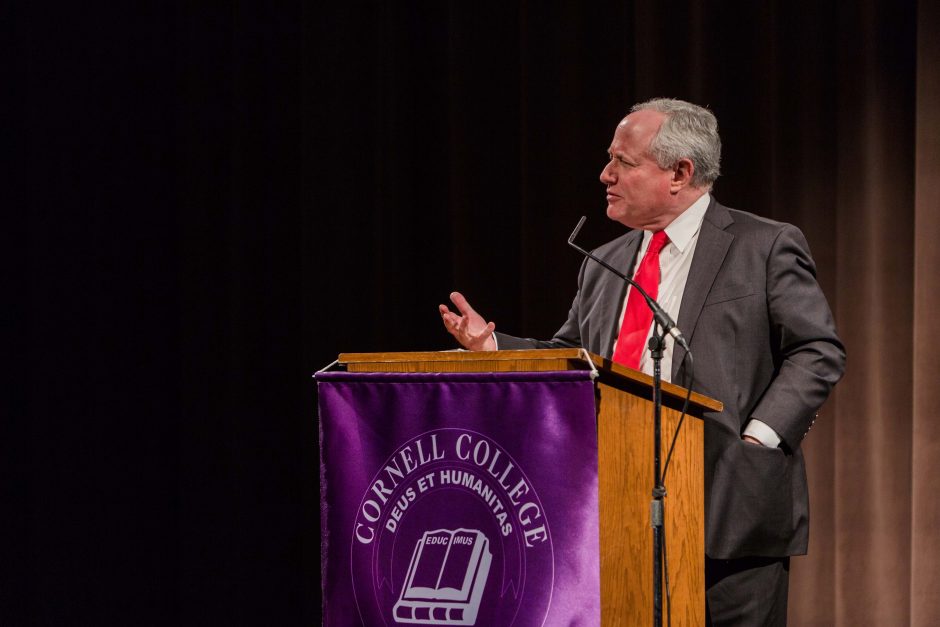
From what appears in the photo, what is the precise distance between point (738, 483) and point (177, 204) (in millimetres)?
2589

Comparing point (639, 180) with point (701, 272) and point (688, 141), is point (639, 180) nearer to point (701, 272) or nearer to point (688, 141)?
point (688, 141)

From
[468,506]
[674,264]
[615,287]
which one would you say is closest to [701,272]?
[674,264]

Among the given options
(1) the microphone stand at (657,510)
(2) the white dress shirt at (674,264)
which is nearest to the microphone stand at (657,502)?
(1) the microphone stand at (657,510)

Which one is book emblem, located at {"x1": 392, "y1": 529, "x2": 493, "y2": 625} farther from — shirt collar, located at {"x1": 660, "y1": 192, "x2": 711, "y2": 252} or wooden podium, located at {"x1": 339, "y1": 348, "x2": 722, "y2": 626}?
shirt collar, located at {"x1": 660, "y1": 192, "x2": 711, "y2": 252}

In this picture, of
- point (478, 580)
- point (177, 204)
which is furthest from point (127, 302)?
point (478, 580)

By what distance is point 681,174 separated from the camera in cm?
224

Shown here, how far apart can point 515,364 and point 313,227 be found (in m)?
2.16

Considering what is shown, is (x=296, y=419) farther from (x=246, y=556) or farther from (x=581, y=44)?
(x=581, y=44)

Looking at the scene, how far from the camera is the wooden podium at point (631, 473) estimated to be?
1.56 metres

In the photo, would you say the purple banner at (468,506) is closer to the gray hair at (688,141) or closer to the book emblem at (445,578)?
the book emblem at (445,578)

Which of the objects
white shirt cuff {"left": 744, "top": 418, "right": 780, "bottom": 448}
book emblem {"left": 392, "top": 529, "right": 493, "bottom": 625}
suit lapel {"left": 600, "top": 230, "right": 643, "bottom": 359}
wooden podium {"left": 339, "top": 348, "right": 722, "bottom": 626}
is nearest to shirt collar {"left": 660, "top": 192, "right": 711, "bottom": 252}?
suit lapel {"left": 600, "top": 230, "right": 643, "bottom": 359}

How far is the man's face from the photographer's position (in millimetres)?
2234

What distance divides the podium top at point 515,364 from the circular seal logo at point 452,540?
120mm

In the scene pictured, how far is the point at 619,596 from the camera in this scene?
1.57 m
